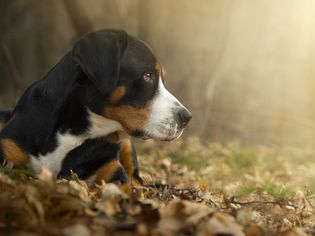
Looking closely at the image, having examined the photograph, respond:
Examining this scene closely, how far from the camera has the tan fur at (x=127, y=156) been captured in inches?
223

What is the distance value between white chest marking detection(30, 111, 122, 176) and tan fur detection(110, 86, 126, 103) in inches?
7.5

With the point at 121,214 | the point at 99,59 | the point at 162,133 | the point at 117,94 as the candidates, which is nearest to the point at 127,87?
the point at 117,94

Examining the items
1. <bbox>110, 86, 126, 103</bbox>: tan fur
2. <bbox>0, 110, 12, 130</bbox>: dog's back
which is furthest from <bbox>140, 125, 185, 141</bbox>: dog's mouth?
<bbox>0, 110, 12, 130</bbox>: dog's back

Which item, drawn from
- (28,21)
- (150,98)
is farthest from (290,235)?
(28,21)

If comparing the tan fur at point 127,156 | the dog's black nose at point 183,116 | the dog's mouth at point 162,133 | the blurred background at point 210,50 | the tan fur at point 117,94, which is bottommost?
the blurred background at point 210,50

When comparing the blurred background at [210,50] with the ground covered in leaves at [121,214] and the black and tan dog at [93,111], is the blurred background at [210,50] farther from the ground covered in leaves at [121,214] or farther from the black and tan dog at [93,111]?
the ground covered in leaves at [121,214]

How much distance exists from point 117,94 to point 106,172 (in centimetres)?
66

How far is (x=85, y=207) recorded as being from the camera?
296cm

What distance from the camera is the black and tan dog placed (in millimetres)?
4676

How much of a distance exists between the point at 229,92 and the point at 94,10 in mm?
6467

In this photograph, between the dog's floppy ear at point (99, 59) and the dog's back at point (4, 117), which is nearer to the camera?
the dog's floppy ear at point (99, 59)

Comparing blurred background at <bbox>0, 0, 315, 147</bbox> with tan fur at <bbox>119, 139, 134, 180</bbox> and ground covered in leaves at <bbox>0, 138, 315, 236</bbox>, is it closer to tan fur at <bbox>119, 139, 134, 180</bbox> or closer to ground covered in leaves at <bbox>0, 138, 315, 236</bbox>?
tan fur at <bbox>119, 139, 134, 180</bbox>

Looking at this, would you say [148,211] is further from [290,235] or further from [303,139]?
[303,139]

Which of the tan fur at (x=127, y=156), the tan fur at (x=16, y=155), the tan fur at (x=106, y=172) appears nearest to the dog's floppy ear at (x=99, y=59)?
the tan fur at (x=106, y=172)
